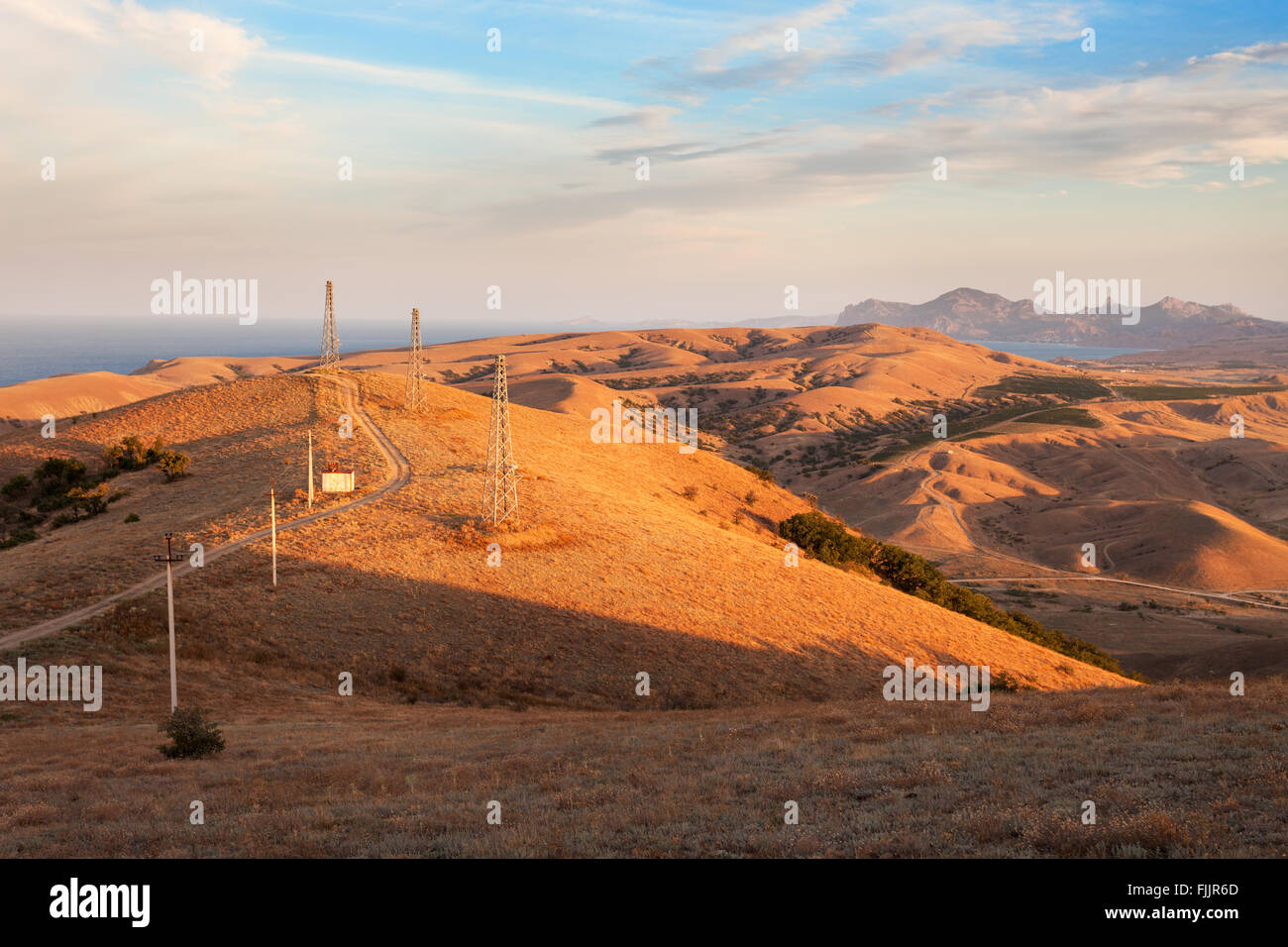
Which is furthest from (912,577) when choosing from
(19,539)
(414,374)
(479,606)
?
(19,539)

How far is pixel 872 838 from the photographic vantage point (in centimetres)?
→ 1041

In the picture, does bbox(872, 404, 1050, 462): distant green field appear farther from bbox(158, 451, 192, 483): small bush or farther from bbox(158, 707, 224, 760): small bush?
bbox(158, 707, 224, 760): small bush

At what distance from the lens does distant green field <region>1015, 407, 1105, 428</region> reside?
142m

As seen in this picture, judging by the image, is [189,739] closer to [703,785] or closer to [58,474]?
[703,785]

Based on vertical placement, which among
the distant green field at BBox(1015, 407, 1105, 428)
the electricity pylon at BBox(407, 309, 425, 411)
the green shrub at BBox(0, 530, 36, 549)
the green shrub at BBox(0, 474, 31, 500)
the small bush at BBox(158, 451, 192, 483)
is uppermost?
the electricity pylon at BBox(407, 309, 425, 411)

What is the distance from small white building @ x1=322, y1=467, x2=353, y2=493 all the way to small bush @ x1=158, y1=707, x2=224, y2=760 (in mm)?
25628

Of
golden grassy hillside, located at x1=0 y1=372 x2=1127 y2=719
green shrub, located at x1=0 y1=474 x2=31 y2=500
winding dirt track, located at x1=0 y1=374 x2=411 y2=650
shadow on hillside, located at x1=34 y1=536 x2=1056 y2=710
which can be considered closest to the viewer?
winding dirt track, located at x1=0 y1=374 x2=411 y2=650

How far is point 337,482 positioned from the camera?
42.9 meters

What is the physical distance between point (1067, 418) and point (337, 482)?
139723 mm

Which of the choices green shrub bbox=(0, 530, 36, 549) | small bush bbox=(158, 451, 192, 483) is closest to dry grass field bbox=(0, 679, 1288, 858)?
green shrub bbox=(0, 530, 36, 549)

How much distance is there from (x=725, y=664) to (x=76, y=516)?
117ft

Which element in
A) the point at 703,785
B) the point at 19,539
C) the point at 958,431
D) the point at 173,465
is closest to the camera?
the point at 703,785

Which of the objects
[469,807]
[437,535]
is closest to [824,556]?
[437,535]

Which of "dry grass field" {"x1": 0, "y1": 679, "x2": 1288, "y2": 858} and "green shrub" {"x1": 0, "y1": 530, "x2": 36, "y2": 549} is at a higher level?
"green shrub" {"x1": 0, "y1": 530, "x2": 36, "y2": 549}
